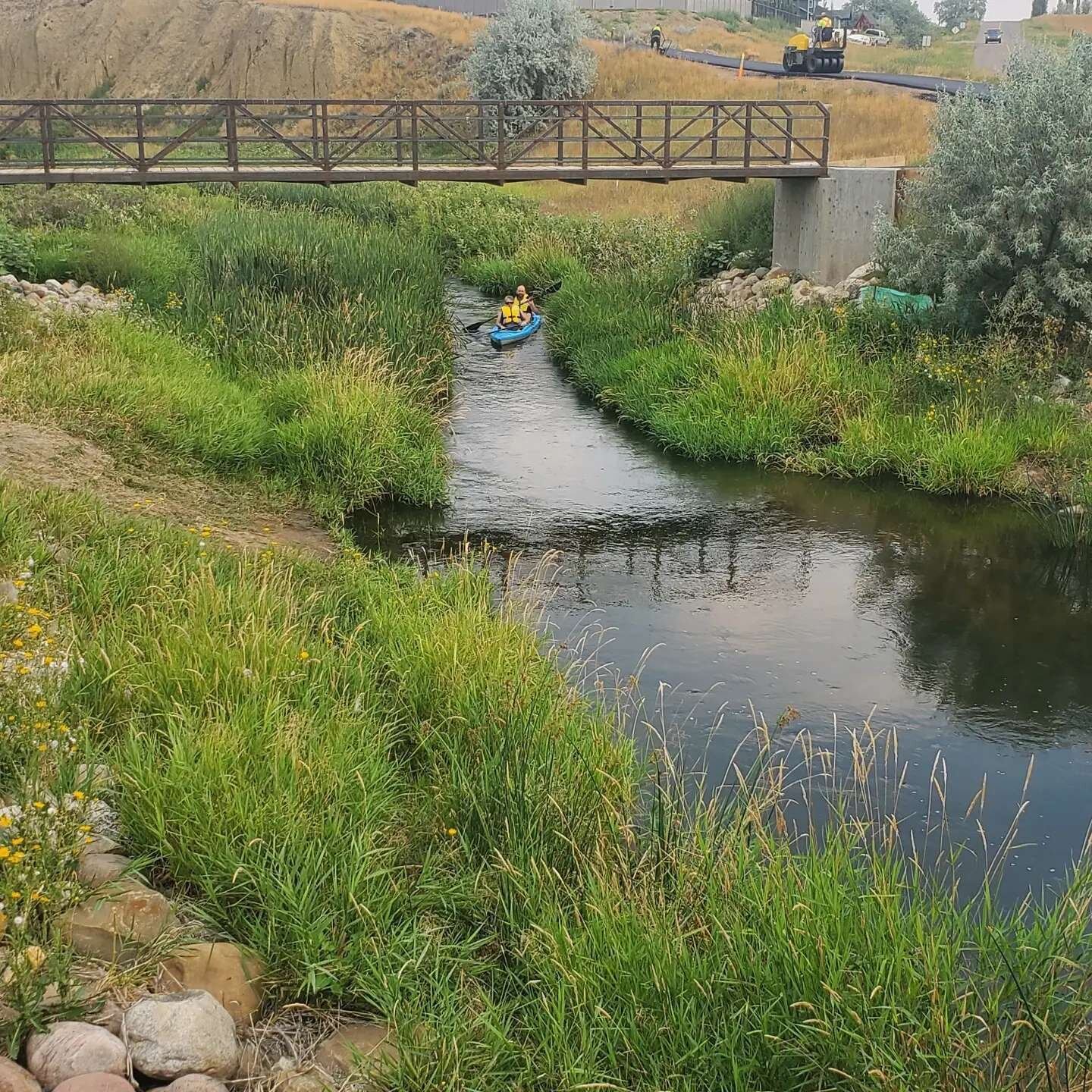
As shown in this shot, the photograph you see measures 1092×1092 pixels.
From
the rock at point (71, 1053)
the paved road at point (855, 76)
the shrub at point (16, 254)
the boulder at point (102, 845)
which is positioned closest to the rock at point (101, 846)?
the boulder at point (102, 845)

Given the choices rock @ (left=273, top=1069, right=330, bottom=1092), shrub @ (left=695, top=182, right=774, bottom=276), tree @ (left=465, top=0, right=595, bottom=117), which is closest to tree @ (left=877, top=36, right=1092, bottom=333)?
shrub @ (left=695, top=182, right=774, bottom=276)

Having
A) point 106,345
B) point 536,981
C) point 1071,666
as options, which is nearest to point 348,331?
point 106,345

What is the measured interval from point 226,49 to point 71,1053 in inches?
2746

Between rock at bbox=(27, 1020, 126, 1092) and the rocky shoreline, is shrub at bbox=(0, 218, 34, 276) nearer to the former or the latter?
the rocky shoreline

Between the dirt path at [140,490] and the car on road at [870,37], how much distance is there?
228 feet

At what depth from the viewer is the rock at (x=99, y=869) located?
5.06 metres

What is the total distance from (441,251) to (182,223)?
523 centimetres

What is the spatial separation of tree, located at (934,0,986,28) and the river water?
327 feet

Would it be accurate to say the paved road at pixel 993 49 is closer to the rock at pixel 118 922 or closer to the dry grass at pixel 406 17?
the dry grass at pixel 406 17

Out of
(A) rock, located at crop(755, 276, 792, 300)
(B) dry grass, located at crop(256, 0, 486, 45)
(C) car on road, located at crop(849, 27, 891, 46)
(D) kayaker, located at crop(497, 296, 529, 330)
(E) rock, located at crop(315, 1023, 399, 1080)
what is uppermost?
(C) car on road, located at crop(849, 27, 891, 46)

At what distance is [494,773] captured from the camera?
6379 mm

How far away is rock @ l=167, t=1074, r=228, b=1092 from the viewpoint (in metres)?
4.20

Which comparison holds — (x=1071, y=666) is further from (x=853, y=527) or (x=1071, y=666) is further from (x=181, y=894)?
(x=181, y=894)

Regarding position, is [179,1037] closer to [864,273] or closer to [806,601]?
[806,601]
